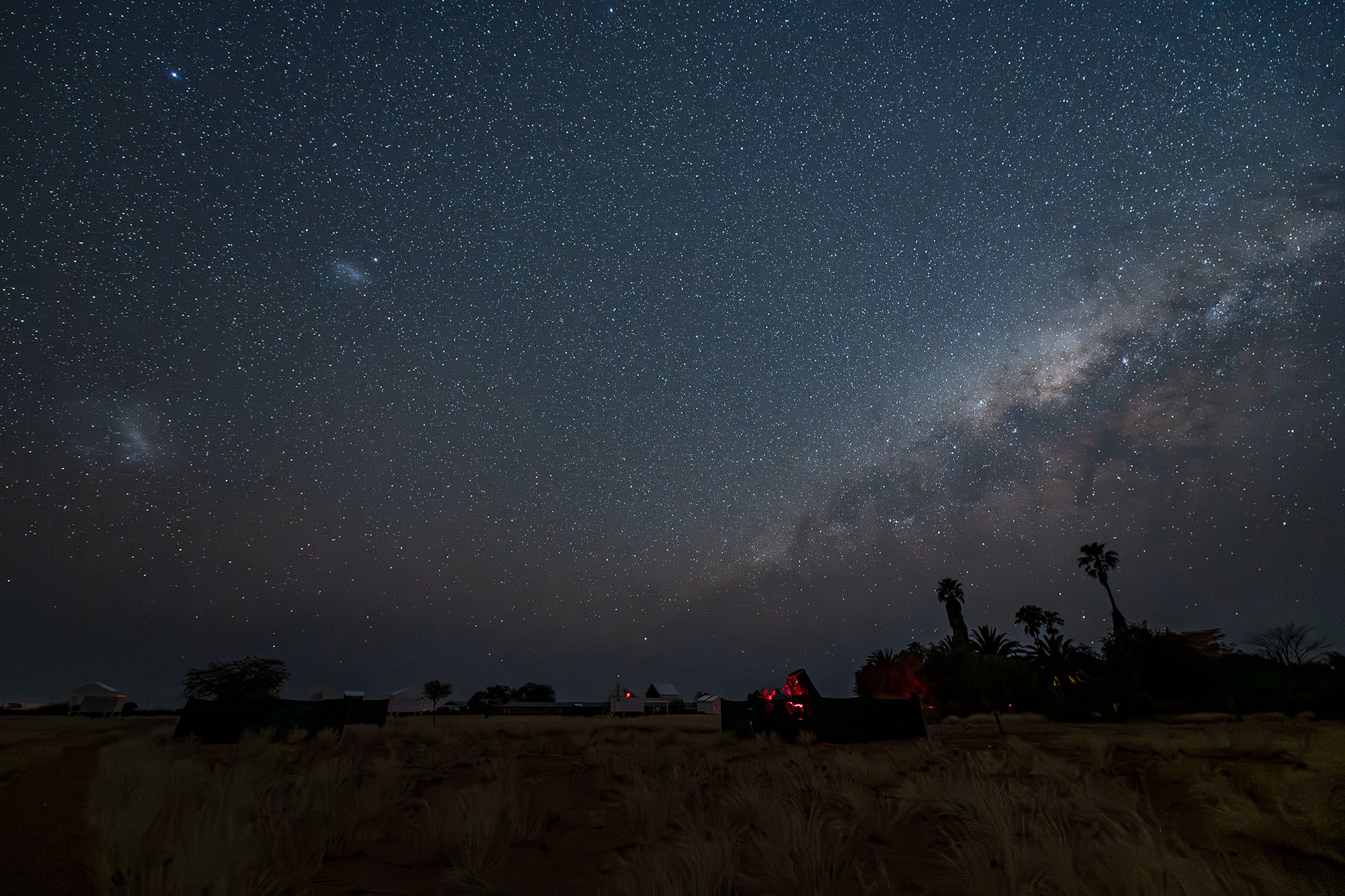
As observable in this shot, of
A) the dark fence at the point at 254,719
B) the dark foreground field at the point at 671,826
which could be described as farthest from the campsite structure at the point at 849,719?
the dark fence at the point at 254,719

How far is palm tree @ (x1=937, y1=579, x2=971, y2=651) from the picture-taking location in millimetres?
67562

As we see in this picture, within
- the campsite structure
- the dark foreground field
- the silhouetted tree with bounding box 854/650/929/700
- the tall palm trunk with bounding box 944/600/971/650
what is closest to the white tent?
the dark foreground field

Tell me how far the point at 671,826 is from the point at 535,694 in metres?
133

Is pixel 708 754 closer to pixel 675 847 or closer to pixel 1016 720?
pixel 675 847

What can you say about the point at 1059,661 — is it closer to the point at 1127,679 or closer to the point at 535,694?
the point at 1127,679

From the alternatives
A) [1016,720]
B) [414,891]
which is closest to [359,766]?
[414,891]

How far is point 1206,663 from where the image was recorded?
3844cm

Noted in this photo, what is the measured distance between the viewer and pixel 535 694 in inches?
4993

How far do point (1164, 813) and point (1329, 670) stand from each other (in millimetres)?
44429

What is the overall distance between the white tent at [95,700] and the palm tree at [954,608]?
77281 millimetres

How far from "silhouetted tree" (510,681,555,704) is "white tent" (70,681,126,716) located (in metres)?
76.5

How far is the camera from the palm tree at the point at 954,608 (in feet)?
222

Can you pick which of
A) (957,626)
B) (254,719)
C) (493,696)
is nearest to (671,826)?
(254,719)

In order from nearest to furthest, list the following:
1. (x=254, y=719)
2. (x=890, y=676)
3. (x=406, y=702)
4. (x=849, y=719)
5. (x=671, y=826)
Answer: (x=671, y=826), (x=254, y=719), (x=849, y=719), (x=890, y=676), (x=406, y=702)
